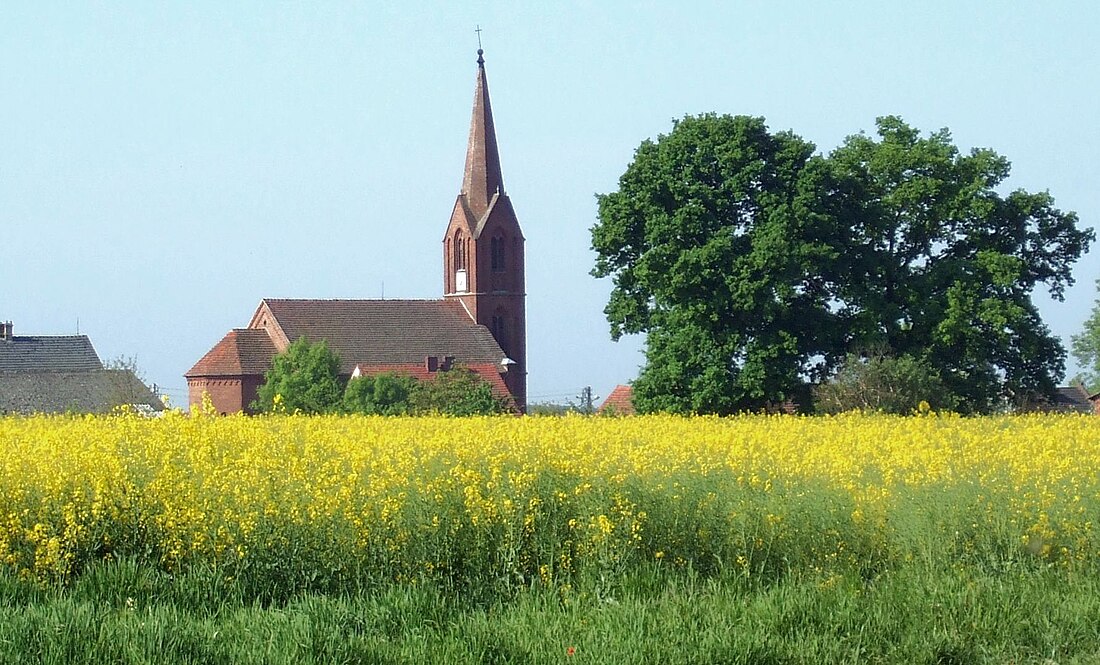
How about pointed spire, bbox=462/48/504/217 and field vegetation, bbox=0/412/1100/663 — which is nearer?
field vegetation, bbox=0/412/1100/663

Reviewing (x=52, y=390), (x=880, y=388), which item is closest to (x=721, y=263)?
(x=880, y=388)

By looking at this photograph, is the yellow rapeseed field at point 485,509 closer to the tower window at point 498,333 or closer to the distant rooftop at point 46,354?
the distant rooftop at point 46,354

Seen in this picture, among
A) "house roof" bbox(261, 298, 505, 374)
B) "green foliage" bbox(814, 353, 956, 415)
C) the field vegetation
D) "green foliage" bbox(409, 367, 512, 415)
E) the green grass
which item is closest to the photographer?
the green grass

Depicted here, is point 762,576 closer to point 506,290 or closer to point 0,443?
point 0,443

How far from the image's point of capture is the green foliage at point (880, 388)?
38375mm

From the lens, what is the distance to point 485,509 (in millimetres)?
11031

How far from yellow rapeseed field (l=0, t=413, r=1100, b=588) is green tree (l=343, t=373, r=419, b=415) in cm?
5013

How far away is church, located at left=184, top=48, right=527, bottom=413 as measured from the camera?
91938 mm

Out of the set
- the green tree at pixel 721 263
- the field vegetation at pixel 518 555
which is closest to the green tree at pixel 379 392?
the green tree at pixel 721 263

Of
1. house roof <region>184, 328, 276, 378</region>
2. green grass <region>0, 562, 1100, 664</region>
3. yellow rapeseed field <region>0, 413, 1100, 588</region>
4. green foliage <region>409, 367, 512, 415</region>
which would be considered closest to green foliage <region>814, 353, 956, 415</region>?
green foliage <region>409, 367, 512, 415</region>

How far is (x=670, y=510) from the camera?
11531 mm

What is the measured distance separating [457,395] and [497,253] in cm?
4958

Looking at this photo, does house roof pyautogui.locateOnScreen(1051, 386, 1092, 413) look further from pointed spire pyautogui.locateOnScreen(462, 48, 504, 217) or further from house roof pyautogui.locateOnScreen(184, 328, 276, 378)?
house roof pyautogui.locateOnScreen(184, 328, 276, 378)

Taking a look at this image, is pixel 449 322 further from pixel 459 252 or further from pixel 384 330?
pixel 459 252
